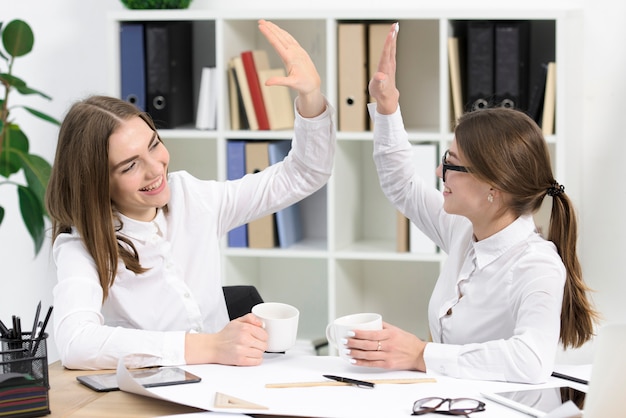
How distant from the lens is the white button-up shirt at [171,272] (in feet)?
5.63

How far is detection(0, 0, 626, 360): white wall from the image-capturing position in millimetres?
3332

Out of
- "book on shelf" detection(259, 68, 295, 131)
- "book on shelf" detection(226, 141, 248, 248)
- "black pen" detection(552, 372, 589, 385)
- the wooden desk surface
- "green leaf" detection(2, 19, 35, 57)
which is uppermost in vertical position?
"green leaf" detection(2, 19, 35, 57)

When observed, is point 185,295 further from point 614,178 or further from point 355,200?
point 614,178

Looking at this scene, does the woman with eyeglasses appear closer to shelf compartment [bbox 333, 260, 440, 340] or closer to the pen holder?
the pen holder

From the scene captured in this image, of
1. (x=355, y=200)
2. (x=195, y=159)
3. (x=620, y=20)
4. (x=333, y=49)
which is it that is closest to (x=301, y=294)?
(x=355, y=200)

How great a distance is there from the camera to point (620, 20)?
3.29m

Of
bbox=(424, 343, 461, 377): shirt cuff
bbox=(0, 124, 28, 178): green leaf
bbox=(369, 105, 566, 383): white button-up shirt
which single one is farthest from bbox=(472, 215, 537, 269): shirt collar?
bbox=(0, 124, 28, 178): green leaf

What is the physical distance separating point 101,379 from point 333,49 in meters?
1.93

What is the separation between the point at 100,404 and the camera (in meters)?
1.53

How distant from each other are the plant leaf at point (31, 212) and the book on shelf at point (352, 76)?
1.17m

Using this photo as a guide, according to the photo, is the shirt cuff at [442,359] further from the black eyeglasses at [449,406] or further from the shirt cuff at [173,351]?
the shirt cuff at [173,351]

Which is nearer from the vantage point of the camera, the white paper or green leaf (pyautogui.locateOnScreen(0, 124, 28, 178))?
the white paper

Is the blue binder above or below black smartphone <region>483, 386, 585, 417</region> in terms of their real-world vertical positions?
above

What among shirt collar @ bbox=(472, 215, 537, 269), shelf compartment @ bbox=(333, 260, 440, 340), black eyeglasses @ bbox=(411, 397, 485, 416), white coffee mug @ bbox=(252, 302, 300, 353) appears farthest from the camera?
shelf compartment @ bbox=(333, 260, 440, 340)
